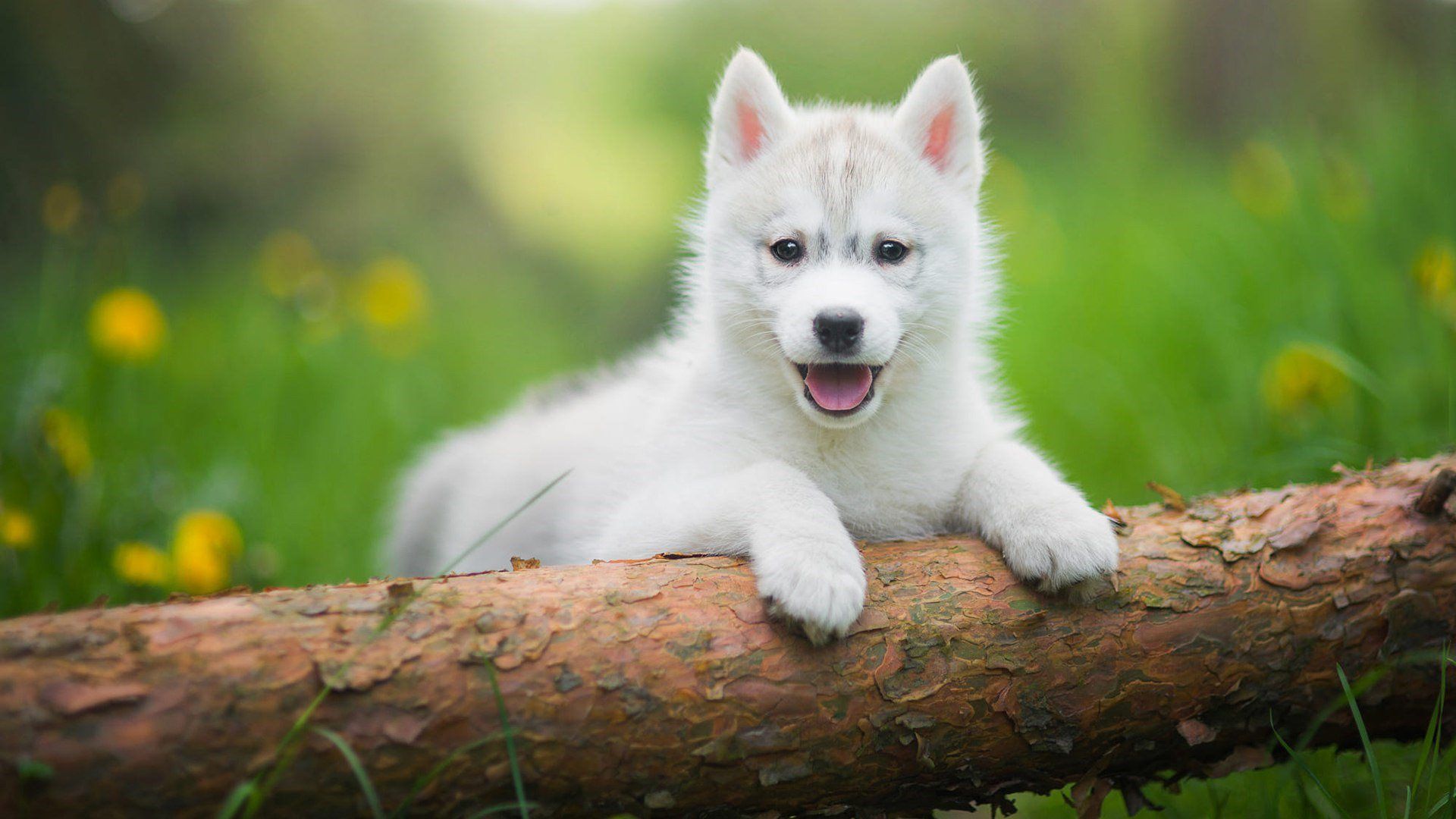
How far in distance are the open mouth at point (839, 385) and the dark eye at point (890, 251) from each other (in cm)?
29

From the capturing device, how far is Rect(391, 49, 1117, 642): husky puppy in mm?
2062

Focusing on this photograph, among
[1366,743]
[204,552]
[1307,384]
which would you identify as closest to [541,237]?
[204,552]

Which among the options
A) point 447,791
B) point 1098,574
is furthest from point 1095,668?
point 447,791

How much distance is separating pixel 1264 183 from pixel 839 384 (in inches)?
154

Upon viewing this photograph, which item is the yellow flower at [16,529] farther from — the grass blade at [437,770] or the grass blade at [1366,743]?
the grass blade at [1366,743]

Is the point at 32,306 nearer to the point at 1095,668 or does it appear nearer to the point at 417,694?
the point at 417,694

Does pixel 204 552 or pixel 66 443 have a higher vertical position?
pixel 66 443

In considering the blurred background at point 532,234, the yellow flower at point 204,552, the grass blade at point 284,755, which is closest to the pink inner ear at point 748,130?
the blurred background at point 532,234

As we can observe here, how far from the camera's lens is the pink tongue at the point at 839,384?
230 cm

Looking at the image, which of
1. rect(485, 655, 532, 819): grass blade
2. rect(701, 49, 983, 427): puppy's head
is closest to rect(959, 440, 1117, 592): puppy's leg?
rect(701, 49, 983, 427): puppy's head

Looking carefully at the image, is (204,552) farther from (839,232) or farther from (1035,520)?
(1035,520)

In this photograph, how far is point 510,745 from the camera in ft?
5.19

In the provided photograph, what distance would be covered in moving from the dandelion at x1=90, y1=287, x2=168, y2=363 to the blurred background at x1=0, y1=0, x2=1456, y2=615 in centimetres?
2

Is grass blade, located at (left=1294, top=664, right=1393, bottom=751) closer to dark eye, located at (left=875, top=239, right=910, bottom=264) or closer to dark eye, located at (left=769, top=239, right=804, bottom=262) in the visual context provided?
dark eye, located at (left=875, top=239, right=910, bottom=264)
